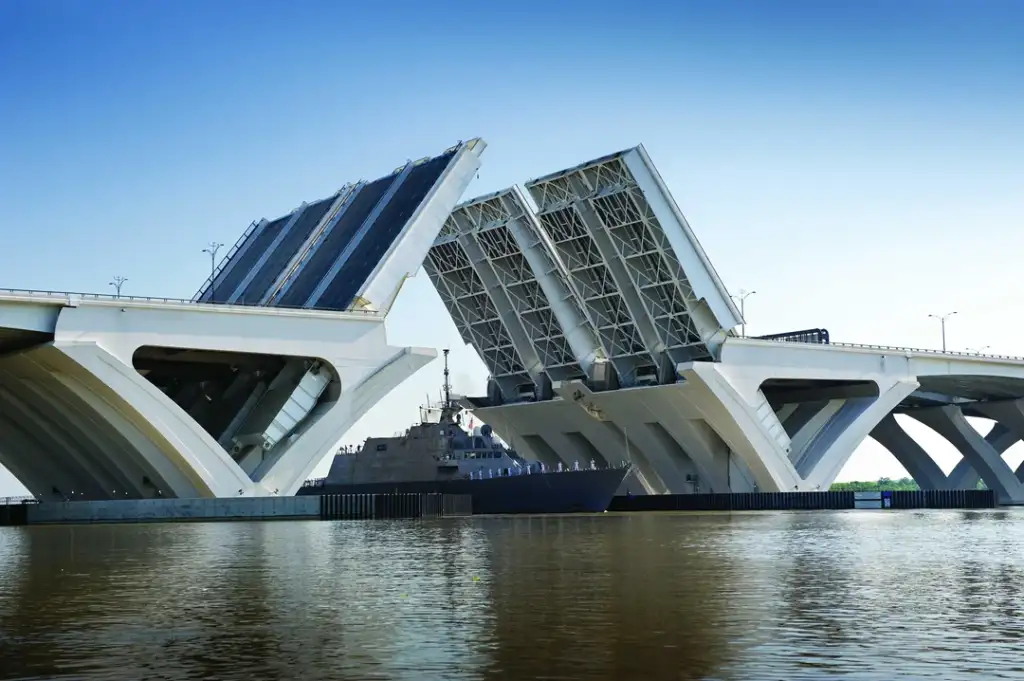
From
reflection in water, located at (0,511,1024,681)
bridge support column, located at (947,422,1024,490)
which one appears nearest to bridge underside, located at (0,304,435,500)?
reflection in water, located at (0,511,1024,681)

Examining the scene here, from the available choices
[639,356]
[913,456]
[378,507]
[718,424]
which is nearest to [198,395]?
[378,507]

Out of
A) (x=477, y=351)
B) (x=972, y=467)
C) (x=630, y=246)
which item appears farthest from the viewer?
(x=972, y=467)

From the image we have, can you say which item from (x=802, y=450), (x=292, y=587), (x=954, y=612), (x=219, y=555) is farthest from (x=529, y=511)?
(x=954, y=612)

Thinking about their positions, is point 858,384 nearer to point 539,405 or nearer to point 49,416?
point 539,405

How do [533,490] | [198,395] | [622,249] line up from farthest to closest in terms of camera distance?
[622,249], [533,490], [198,395]

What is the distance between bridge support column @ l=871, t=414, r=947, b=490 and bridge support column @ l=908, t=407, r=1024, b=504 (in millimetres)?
2214

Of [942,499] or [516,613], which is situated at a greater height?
[516,613]

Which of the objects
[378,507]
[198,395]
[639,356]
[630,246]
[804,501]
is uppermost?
[630,246]

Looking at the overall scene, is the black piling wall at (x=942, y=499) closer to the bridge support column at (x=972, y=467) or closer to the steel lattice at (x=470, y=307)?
the bridge support column at (x=972, y=467)

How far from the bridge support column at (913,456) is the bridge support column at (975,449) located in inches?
87.1

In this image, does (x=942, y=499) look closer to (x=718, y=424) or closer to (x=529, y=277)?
(x=718, y=424)

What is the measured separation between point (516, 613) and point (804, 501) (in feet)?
179

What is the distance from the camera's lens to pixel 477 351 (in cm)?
7425

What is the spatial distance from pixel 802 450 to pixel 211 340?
115 feet
